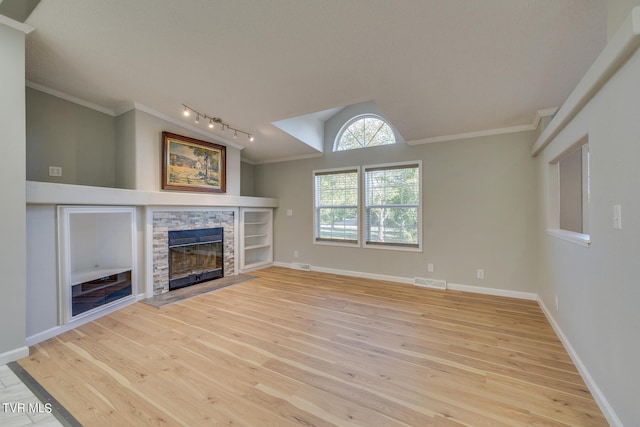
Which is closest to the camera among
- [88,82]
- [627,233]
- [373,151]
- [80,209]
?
[627,233]

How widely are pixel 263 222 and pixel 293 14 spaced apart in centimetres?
434

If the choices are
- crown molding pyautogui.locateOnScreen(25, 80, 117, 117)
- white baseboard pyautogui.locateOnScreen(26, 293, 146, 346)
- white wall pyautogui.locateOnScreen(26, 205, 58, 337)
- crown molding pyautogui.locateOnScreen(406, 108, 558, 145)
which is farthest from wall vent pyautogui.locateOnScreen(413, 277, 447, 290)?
crown molding pyautogui.locateOnScreen(25, 80, 117, 117)

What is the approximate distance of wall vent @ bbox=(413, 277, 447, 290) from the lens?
407cm

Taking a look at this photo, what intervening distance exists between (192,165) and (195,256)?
1534 mm

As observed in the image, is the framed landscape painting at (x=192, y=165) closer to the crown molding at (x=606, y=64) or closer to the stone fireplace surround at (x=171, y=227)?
the stone fireplace surround at (x=171, y=227)

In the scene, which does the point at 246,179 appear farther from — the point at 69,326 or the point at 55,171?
the point at 69,326

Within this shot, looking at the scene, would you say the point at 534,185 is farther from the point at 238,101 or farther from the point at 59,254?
the point at 59,254

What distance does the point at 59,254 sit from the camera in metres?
2.62

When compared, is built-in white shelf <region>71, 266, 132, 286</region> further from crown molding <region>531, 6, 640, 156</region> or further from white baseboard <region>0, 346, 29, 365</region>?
crown molding <region>531, 6, 640, 156</region>

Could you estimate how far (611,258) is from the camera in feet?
4.96

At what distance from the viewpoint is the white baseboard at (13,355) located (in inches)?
81.9

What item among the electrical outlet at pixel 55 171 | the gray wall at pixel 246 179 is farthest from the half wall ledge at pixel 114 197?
the gray wall at pixel 246 179

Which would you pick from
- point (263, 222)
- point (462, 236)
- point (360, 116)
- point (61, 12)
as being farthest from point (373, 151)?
point (61, 12)

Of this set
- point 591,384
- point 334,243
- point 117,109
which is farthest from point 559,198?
point 117,109
